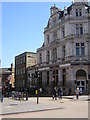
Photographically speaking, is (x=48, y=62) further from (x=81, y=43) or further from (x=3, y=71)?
(x=3, y=71)

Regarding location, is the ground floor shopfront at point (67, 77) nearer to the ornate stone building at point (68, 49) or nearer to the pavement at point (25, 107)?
the ornate stone building at point (68, 49)

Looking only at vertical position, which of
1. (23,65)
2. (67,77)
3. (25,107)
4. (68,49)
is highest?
(68,49)

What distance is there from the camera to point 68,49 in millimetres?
43094

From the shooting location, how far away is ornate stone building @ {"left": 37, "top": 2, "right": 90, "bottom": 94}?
4100cm

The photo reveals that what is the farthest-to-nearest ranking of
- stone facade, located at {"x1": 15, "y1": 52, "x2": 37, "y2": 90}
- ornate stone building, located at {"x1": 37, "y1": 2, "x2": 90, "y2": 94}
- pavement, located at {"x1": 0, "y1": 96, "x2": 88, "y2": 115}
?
stone facade, located at {"x1": 15, "y1": 52, "x2": 37, "y2": 90} → ornate stone building, located at {"x1": 37, "y1": 2, "x2": 90, "y2": 94} → pavement, located at {"x1": 0, "y1": 96, "x2": 88, "y2": 115}

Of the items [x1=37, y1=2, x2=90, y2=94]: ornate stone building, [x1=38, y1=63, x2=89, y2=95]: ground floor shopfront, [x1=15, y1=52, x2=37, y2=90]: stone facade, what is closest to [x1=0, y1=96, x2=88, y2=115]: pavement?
[x1=38, y1=63, x2=89, y2=95]: ground floor shopfront

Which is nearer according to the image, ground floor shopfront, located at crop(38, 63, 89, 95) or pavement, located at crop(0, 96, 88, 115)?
pavement, located at crop(0, 96, 88, 115)

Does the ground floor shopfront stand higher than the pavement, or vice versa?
the ground floor shopfront

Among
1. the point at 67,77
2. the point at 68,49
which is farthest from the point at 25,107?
the point at 68,49

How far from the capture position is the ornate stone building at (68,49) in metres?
41.0

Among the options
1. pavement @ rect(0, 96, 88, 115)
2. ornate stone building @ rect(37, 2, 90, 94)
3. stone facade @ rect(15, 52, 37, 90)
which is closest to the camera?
Answer: pavement @ rect(0, 96, 88, 115)

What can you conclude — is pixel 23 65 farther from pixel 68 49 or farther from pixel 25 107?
pixel 25 107

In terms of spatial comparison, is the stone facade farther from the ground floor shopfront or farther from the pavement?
the pavement

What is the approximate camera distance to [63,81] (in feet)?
146
